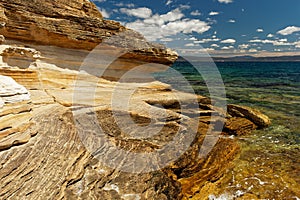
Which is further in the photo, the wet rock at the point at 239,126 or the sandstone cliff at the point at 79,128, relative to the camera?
the wet rock at the point at 239,126

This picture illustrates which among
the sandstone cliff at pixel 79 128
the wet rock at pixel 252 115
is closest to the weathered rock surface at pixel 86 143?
the sandstone cliff at pixel 79 128

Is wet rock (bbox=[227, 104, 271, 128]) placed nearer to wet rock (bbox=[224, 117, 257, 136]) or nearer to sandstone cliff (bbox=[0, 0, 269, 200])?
sandstone cliff (bbox=[0, 0, 269, 200])

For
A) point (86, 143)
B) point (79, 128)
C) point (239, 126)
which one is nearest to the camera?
point (86, 143)

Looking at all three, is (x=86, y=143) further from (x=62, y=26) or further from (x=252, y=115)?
(x=252, y=115)

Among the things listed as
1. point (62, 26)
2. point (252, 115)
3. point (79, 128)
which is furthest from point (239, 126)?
point (62, 26)

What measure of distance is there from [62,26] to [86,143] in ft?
19.5

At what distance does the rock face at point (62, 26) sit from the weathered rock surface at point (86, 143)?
129 cm

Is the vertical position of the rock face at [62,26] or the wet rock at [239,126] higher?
the rock face at [62,26]

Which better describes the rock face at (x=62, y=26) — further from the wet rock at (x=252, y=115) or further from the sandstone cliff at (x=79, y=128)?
the wet rock at (x=252, y=115)

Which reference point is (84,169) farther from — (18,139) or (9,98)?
(9,98)

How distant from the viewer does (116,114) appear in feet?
33.3

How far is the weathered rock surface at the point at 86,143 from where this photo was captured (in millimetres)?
5645

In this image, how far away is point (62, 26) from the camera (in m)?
10.7

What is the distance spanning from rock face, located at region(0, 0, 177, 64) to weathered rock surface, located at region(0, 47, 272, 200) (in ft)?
4.24
